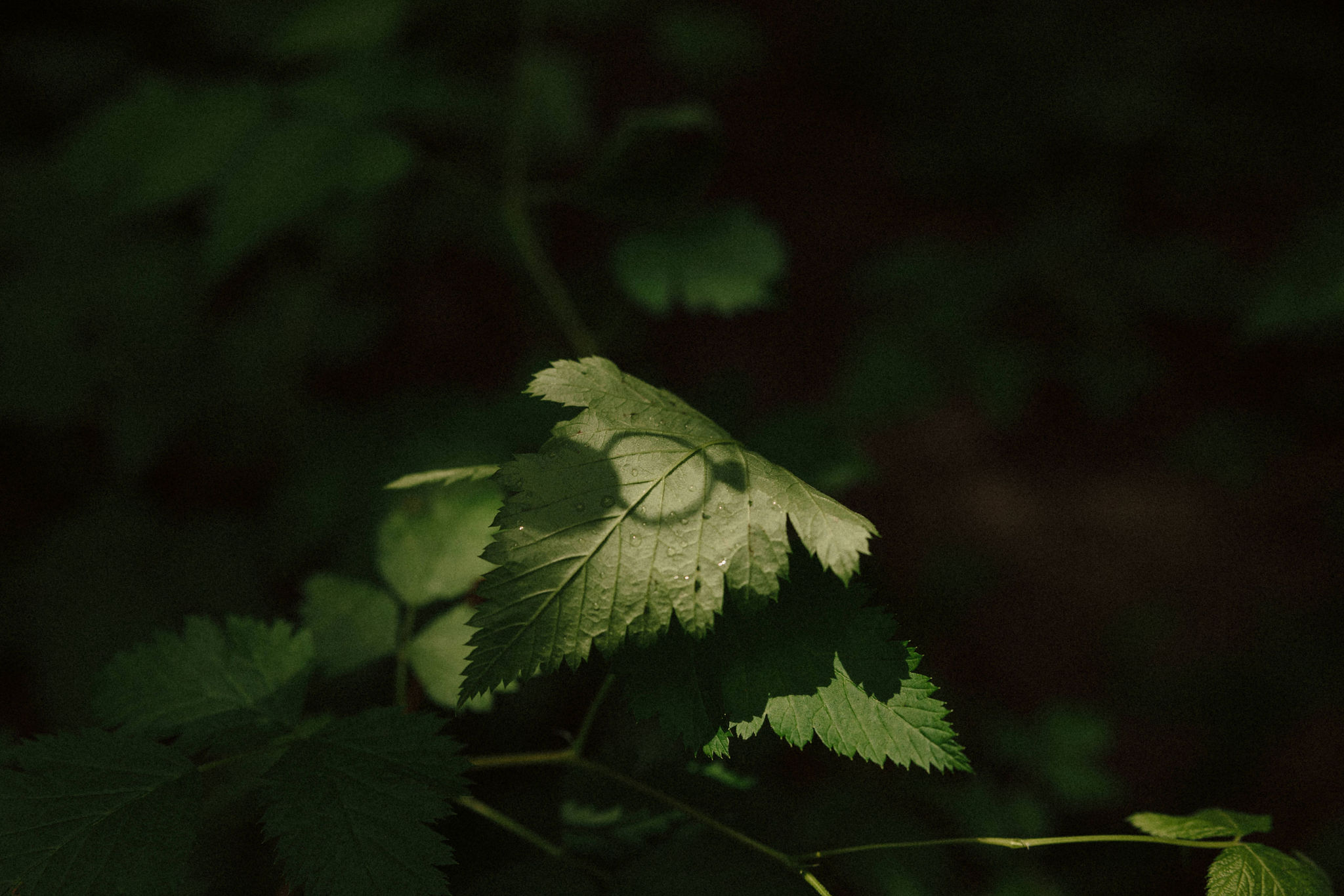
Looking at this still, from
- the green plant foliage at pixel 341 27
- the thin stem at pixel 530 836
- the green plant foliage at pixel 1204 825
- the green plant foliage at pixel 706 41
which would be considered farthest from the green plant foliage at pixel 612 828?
the green plant foliage at pixel 706 41

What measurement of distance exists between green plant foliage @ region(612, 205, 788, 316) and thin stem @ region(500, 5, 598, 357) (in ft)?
0.62

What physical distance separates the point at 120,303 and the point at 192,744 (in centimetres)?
166

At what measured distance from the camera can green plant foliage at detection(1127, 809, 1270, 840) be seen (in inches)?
33.0

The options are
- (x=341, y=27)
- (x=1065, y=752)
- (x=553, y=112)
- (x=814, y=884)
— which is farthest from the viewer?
(x=553, y=112)

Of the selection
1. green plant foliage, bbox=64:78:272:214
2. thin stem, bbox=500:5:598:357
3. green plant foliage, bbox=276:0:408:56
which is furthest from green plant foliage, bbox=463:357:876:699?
green plant foliage, bbox=276:0:408:56

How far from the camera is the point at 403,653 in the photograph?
1076 mm

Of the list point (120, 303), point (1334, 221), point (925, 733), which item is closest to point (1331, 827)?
point (1334, 221)

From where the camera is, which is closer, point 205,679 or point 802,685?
point 802,685

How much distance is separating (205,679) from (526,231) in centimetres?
113

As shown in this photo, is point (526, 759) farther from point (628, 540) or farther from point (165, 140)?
point (165, 140)

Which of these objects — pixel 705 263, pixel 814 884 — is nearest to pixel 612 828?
pixel 814 884

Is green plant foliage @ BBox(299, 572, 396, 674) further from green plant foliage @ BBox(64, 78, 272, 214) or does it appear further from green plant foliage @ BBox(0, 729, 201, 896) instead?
green plant foliage @ BBox(64, 78, 272, 214)

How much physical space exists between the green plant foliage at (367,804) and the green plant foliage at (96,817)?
0.30 feet

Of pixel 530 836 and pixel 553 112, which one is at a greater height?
pixel 553 112
